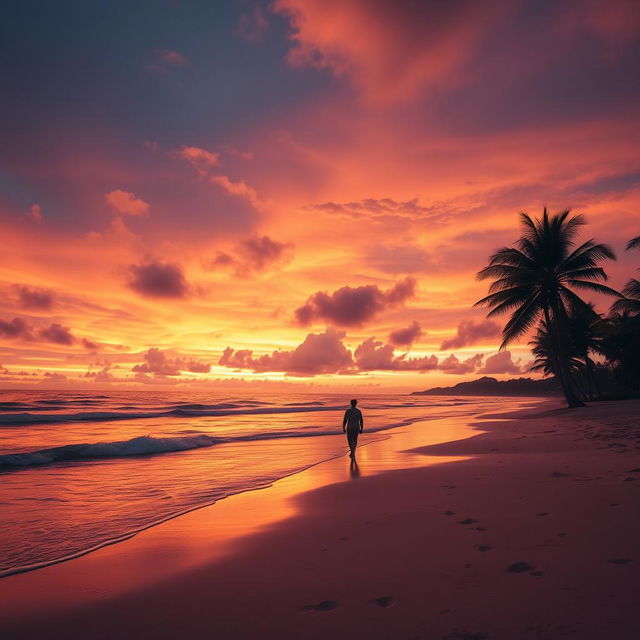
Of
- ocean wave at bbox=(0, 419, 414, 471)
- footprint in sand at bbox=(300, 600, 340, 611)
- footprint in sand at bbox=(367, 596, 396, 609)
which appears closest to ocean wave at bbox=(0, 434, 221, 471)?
ocean wave at bbox=(0, 419, 414, 471)

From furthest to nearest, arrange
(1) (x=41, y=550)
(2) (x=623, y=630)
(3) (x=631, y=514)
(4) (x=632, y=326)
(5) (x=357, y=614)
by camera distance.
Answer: (4) (x=632, y=326) < (1) (x=41, y=550) < (3) (x=631, y=514) < (5) (x=357, y=614) < (2) (x=623, y=630)

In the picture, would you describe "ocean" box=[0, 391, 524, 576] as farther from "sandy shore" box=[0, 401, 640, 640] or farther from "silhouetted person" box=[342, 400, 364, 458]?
"silhouetted person" box=[342, 400, 364, 458]

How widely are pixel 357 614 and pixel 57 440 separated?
22.2m

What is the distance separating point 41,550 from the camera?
5.88m

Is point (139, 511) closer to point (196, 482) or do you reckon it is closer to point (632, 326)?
point (196, 482)

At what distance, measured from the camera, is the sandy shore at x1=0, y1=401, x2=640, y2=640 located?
338 centimetres

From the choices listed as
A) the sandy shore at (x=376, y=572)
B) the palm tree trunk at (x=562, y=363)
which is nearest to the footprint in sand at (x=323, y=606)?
the sandy shore at (x=376, y=572)

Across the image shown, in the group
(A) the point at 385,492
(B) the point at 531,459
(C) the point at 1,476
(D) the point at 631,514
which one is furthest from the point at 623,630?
(C) the point at 1,476

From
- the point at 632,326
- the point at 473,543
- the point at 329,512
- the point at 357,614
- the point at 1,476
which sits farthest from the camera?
the point at 632,326

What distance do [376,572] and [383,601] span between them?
0.63 meters

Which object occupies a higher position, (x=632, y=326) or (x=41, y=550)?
(x=632, y=326)

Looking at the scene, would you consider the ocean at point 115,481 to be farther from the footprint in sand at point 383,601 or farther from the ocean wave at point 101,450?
the footprint in sand at point 383,601

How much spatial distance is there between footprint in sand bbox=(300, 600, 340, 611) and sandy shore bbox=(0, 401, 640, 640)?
1 centimetres

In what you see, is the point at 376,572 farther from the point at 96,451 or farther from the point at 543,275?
the point at 543,275
